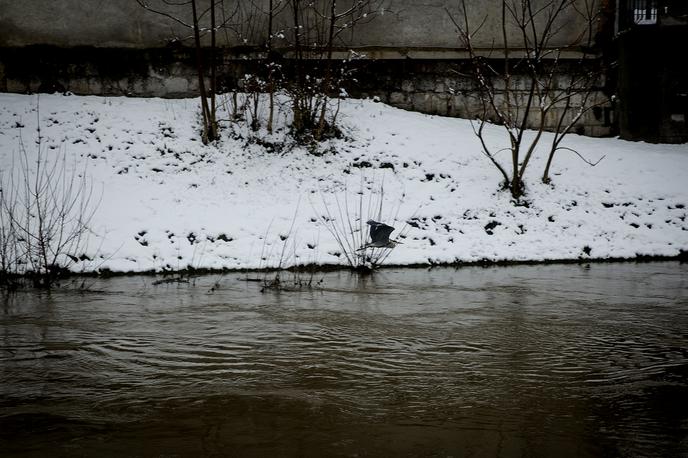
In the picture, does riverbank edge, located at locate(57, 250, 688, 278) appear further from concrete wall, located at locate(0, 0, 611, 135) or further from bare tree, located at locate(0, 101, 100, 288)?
concrete wall, located at locate(0, 0, 611, 135)

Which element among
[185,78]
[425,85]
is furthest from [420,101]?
[185,78]

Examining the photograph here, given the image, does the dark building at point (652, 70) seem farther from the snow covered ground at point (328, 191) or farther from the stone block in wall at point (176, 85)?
the stone block in wall at point (176, 85)

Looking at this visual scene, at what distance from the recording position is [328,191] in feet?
33.7

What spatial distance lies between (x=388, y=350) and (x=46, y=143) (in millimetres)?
8882

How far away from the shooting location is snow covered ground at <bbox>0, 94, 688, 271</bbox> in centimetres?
869

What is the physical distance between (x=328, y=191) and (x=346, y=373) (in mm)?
6840

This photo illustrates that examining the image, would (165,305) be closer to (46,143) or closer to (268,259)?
(268,259)

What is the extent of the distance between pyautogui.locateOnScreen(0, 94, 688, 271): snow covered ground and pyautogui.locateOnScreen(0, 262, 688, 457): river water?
227 centimetres

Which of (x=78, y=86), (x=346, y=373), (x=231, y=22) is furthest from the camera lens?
(x=231, y=22)

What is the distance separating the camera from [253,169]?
35.1 ft

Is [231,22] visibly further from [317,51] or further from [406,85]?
[406,85]

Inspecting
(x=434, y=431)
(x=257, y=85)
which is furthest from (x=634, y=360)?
(x=257, y=85)

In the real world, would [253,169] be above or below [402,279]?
above

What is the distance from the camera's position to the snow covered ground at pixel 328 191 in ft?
28.5
